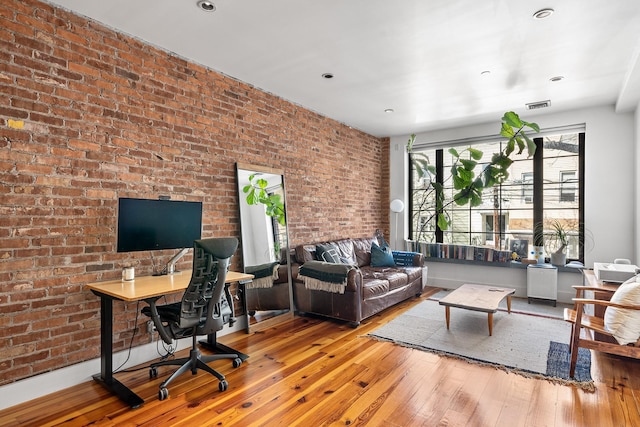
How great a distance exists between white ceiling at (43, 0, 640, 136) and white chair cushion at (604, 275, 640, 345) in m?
2.07

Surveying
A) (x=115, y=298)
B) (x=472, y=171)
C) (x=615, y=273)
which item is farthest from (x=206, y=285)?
(x=472, y=171)

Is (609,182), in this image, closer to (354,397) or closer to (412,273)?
(412,273)

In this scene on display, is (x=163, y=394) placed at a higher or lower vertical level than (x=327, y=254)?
lower

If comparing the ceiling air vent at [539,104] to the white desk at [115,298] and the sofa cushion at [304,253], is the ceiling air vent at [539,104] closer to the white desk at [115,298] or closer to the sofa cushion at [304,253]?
the sofa cushion at [304,253]

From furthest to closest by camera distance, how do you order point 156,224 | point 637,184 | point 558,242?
point 558,242
point 637,184
point 156,224

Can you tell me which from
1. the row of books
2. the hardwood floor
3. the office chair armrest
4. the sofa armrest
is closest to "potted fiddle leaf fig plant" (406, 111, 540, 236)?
the row of books

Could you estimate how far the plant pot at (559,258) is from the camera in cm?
516

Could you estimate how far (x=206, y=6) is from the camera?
8.57 feet

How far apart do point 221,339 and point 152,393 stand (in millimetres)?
1104

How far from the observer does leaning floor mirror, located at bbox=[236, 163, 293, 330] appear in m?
4.06

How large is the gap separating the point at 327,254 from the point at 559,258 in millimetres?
3387

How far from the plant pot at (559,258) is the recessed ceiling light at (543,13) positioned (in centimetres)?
366

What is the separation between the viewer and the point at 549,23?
9.23 feet

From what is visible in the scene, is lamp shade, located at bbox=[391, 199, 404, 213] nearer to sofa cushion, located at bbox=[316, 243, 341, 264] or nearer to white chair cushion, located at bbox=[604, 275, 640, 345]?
sofa cushion, located at bbox=[316, 243, 341, 264]
